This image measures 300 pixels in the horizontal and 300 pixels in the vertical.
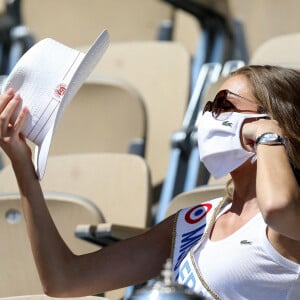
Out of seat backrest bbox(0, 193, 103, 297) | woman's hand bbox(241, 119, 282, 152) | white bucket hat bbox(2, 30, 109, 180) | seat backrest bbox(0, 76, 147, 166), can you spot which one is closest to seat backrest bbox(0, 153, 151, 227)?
seat backrest bbox(0, 193, 103, 297)

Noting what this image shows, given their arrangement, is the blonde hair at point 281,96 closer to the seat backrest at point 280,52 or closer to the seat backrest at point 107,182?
the seat backrest at point 107,182

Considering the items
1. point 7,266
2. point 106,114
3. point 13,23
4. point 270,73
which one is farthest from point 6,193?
point 13,23

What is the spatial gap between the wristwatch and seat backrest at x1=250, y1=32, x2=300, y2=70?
56.8 inches

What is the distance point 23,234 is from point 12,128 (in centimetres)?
72

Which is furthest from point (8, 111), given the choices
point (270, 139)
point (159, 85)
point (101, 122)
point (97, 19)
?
point (97, 19)

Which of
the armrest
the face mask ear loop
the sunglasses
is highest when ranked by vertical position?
the sunglasses

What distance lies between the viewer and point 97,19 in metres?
5.06

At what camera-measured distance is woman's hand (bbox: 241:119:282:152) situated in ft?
7.43

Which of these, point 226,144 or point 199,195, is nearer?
point 226,144

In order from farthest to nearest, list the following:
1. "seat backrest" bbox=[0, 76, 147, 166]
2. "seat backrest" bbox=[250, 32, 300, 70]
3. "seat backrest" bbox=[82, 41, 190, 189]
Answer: "seat backrest" bbox=[82, 41, 190, 189] → "seat backrest" bbox=[0, 76, 147, 166] → "seat backrest" bbox=[250, 32, 300, 70]

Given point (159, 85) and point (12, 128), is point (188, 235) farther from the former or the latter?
point (159, 85)

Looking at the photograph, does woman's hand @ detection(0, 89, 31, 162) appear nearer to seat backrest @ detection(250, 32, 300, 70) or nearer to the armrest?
the armrest

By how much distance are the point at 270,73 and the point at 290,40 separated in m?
1.42

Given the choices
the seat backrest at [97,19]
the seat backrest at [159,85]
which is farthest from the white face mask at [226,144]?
the seat backrest at [97,19]
